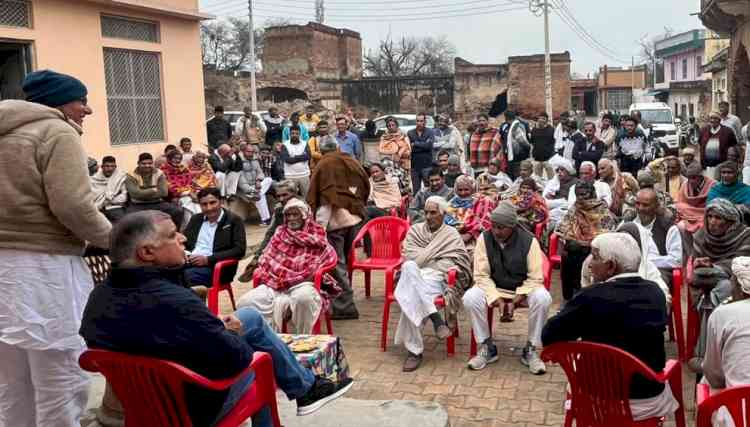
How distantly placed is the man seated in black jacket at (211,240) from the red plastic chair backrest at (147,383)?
3.09m

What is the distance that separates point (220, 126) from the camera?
13.8 m

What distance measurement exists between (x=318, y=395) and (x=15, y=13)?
309 inches

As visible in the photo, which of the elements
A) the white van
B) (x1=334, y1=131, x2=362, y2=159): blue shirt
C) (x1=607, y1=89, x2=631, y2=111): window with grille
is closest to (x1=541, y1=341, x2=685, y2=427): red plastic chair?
(x1=334, y1=131, x2=362, y2=159): blue shirt

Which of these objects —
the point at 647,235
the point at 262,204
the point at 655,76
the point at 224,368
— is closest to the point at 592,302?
the point at 224,368

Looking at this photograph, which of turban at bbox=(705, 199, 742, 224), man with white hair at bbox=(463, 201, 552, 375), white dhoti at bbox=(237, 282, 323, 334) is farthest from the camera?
white dhoti at bbox=(237, 282, 323, 334)

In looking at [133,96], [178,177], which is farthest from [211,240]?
[133,96]

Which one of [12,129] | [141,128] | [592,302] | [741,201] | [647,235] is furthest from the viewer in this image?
[141,128]

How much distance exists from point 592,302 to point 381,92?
27.4 metres

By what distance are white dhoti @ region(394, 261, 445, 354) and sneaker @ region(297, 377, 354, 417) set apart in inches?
61.1

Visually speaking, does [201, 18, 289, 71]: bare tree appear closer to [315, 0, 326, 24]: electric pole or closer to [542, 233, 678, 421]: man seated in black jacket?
[315, 0, 326, 24]: electric pole

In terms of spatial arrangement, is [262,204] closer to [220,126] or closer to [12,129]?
[220,126]

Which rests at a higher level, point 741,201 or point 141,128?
point 141,128

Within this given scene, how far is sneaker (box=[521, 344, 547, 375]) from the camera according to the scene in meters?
4.95

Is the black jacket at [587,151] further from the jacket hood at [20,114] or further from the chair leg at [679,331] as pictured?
the jacket hood at [20,114]
